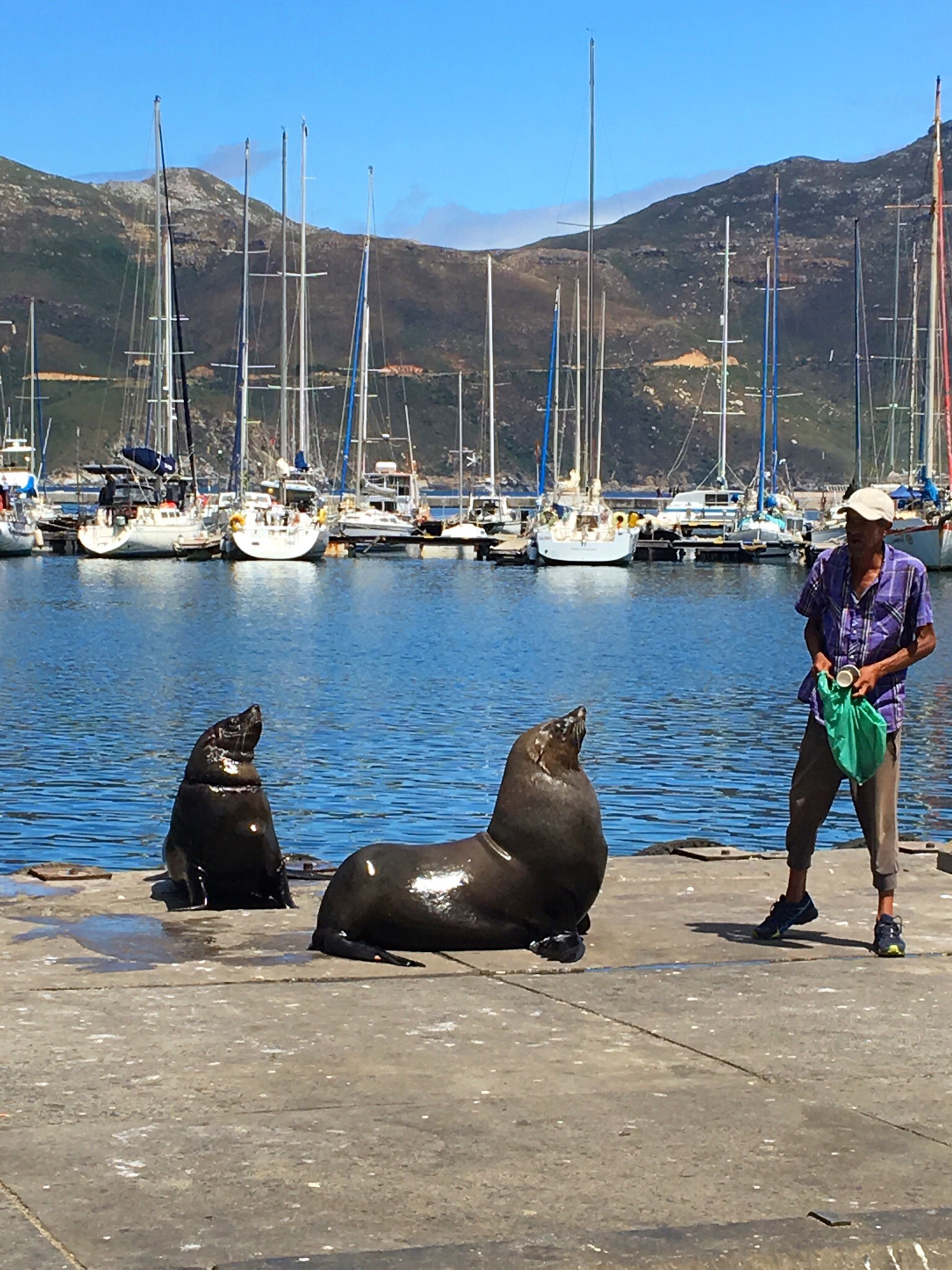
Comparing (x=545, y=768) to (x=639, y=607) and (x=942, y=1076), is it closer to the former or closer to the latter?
(x=942, y=1076)

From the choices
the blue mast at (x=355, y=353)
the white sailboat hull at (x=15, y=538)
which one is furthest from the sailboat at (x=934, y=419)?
the white sailboat hull at (x=15, y=538)

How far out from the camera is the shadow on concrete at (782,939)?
851 centimetres

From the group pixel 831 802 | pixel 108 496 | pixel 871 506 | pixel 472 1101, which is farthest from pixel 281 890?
pixel 108 496

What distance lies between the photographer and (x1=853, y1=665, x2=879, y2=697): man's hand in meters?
8.19

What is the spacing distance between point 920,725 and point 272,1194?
22414 mm

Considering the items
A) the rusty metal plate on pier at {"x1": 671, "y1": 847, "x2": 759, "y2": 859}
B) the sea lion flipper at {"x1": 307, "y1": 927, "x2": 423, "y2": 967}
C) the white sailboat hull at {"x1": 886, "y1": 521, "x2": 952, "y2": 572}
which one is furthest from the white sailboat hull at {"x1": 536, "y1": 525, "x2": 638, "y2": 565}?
the sea lion flipper at {"x1": 307, "y1": 927, "x2": 423, "y2": 967}

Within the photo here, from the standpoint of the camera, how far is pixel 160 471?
79875 mm

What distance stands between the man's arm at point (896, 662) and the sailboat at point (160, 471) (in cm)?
6903

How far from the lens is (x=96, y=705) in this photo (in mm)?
28859

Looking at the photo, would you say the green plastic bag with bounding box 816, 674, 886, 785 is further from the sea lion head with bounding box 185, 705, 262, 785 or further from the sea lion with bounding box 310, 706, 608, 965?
the sea lion head with bounding box 185, 705, 262, 785

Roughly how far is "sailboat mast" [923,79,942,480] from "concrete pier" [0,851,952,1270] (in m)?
57.6

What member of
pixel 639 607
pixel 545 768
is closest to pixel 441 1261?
pixel 545 768

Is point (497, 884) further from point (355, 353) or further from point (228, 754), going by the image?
point (355, 353)

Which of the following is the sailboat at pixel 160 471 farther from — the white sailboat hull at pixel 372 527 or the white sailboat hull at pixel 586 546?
the white sailboat hull at pixel 586 546
